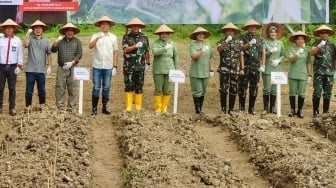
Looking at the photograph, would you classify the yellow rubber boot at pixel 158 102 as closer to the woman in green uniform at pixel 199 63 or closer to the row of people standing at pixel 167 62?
the row of people standing at pixel 167 62

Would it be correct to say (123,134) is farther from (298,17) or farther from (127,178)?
(298,17)

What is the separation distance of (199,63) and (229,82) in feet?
2.14

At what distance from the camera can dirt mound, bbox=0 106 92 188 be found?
755 centimetres

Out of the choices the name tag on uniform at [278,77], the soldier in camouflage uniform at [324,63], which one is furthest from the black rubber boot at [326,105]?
the name tag on uniform at [278,77]

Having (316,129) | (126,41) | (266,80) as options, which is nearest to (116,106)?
(126,41)

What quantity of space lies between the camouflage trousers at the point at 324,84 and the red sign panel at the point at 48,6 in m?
5.33

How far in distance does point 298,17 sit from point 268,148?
6.83 metres

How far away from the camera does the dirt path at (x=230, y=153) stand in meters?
8.84

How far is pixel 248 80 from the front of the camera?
42.5 ft

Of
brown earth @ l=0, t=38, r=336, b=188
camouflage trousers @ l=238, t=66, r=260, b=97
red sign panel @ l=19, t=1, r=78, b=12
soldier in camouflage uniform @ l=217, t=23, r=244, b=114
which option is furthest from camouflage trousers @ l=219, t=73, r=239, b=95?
red sign panel @ l=19, t=1, r=78, b=12

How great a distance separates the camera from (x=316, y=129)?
40.0 feet

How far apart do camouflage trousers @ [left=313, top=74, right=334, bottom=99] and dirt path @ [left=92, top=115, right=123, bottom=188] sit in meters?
3.85

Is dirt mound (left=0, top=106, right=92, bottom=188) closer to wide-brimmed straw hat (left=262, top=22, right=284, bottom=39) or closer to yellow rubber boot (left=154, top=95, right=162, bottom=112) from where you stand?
yellow rubber boot (left=154, top=95, right=162, bottom=112)

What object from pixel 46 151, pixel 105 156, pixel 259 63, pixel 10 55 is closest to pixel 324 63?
pixel 259 63
